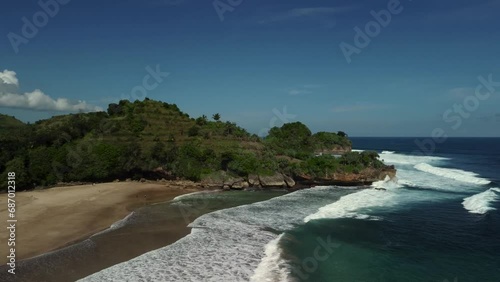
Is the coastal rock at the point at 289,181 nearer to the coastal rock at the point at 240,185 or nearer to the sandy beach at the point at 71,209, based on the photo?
the coastal rock at the point at 240,185

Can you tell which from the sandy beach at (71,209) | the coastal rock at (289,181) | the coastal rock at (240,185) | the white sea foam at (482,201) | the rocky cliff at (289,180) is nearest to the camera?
the sandy beach at (71,209)

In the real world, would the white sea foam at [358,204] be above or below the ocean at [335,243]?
above

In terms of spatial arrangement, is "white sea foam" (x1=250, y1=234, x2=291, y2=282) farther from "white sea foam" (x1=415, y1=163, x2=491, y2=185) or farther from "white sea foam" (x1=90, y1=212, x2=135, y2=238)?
"white sea foam" (x1=415, y1=163, x2=491, y2=185)

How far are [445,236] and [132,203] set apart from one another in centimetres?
2870

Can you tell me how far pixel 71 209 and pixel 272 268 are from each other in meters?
22.2

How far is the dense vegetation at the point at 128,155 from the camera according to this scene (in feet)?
151

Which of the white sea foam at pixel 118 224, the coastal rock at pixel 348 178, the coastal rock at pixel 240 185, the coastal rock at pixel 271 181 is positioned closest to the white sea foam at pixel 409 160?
the coastal rock at pixel 348 178

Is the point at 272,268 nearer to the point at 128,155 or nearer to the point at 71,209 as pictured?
the point at 71,209

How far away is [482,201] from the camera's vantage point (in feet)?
119

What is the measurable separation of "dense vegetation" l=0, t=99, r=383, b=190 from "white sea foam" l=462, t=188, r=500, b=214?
50.5 feet

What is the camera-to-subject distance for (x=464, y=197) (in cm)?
3919

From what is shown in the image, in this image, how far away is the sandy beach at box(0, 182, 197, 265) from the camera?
23.5 m

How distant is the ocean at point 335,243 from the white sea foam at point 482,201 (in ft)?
0.32

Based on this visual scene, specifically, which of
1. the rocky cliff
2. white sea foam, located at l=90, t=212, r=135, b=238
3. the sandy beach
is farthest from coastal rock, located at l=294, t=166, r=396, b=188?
white sea foam, located at l=90, t=212, r=135, b=238
